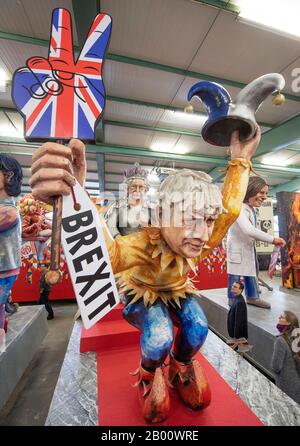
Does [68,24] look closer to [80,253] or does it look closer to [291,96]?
[80,253]

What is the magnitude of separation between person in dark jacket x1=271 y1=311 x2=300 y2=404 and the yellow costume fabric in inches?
34.3

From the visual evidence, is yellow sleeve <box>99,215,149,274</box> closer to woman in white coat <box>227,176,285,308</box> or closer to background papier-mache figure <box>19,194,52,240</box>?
woman in white coat <box>227,176,285,308</box>

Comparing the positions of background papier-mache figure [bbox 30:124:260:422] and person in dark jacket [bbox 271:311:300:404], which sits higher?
background papier-mache figure [bbox 30:124:260:422]

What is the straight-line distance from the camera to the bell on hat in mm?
911

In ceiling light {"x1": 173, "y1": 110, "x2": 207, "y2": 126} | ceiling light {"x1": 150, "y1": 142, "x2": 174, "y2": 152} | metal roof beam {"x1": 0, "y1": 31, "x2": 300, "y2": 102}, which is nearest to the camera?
metal roof beam {"x1": 0, "y1": 31, "x2": 300, "y2": 102}

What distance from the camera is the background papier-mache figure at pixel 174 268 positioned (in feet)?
2.79

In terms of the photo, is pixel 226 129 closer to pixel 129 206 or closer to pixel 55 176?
pixel 55 176

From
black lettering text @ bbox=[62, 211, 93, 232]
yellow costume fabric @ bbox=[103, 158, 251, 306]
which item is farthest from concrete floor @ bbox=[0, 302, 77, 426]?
black lettering text @ bbox=[62, 211, 93, 232]

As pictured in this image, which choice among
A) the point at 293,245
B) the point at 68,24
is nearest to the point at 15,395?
the point at 68,24

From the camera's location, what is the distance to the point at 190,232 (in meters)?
0.83

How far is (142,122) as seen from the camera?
4039 mm
